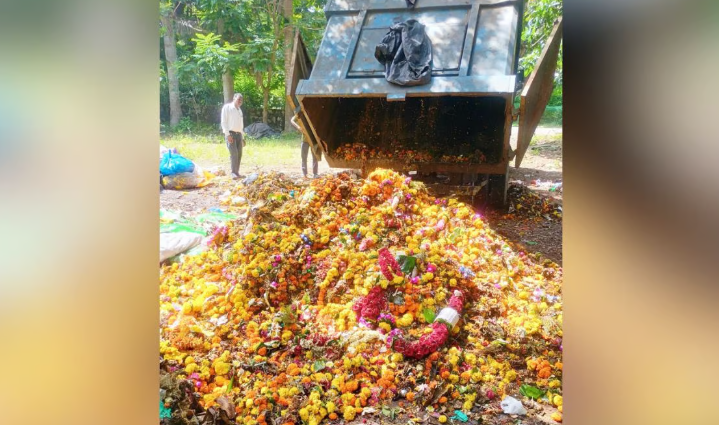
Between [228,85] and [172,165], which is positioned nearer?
[172,165]

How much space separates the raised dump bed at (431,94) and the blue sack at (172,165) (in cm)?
278

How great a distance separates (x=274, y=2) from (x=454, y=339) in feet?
43.8

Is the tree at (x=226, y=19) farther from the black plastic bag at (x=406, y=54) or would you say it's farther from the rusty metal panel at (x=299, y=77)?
the black plastic bag at (x=406, y=54)

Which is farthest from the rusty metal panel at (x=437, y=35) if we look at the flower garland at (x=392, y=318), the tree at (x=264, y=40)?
the tree at (x=264, y=40)

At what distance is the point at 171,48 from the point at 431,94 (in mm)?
13153

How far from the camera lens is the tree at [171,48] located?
1540 centimetres

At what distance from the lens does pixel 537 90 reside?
17.1 feet

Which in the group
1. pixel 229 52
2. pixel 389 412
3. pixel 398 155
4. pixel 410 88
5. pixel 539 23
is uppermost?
pixel 539 23

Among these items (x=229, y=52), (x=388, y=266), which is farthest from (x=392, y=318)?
(x=229, y=52)

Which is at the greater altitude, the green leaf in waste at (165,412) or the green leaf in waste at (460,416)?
the green leaf in waste at (165,412)

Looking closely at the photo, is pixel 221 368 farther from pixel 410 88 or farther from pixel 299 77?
pixel 299 77
